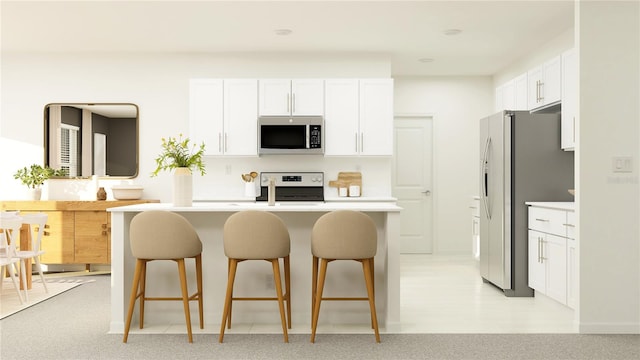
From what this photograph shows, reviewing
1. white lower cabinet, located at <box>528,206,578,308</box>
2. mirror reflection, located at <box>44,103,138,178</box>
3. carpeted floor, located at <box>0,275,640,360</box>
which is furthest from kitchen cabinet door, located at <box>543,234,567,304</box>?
mirror reflection, located at <box>44,103,138,178</box>

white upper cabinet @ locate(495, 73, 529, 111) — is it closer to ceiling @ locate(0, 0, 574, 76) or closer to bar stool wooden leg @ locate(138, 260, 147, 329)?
ceiling @ locate(0, 0, 574, 76)

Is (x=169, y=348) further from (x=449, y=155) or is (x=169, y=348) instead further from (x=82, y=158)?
(x=449, y=155)

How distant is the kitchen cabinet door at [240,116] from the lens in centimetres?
659

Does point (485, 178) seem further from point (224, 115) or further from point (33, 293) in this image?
point (33, 293)

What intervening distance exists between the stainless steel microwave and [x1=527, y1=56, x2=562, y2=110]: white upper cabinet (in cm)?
231

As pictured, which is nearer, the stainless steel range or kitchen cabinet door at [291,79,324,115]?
kitchen cabinet door at [291,79,324,115]

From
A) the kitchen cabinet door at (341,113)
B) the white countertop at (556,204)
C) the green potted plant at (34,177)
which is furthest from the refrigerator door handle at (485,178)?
the green potted plant at (34,177)

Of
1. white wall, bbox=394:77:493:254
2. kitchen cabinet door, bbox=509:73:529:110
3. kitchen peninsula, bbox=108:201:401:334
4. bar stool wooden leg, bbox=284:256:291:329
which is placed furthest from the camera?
white wall, bbox=394:77:493:254

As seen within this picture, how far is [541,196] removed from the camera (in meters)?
5.29

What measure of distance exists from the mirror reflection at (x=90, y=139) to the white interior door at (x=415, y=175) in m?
3.65

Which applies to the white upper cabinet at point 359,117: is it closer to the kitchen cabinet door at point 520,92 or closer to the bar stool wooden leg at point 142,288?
the kitchen cabinet door at point 520,92

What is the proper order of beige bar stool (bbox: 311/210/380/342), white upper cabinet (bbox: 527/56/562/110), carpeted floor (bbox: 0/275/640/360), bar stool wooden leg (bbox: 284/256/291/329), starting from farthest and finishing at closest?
1. white upper cabinet (bbox: 527/56/562/110)
2. bar stool wooden leg (bbox: 284/256/291/329)
3. beige bar stool (bbox: 311/210/380/342)
4. carpeted floor (bbox: 0/275/640/360)

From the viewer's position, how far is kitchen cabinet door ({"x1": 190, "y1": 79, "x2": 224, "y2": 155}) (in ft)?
21.6

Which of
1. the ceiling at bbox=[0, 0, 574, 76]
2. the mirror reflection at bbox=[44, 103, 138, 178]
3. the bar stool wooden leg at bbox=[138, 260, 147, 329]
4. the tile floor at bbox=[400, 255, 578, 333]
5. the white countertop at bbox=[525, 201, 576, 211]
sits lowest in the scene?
the tile floor at bbox=[400, 255, 578, 333]
